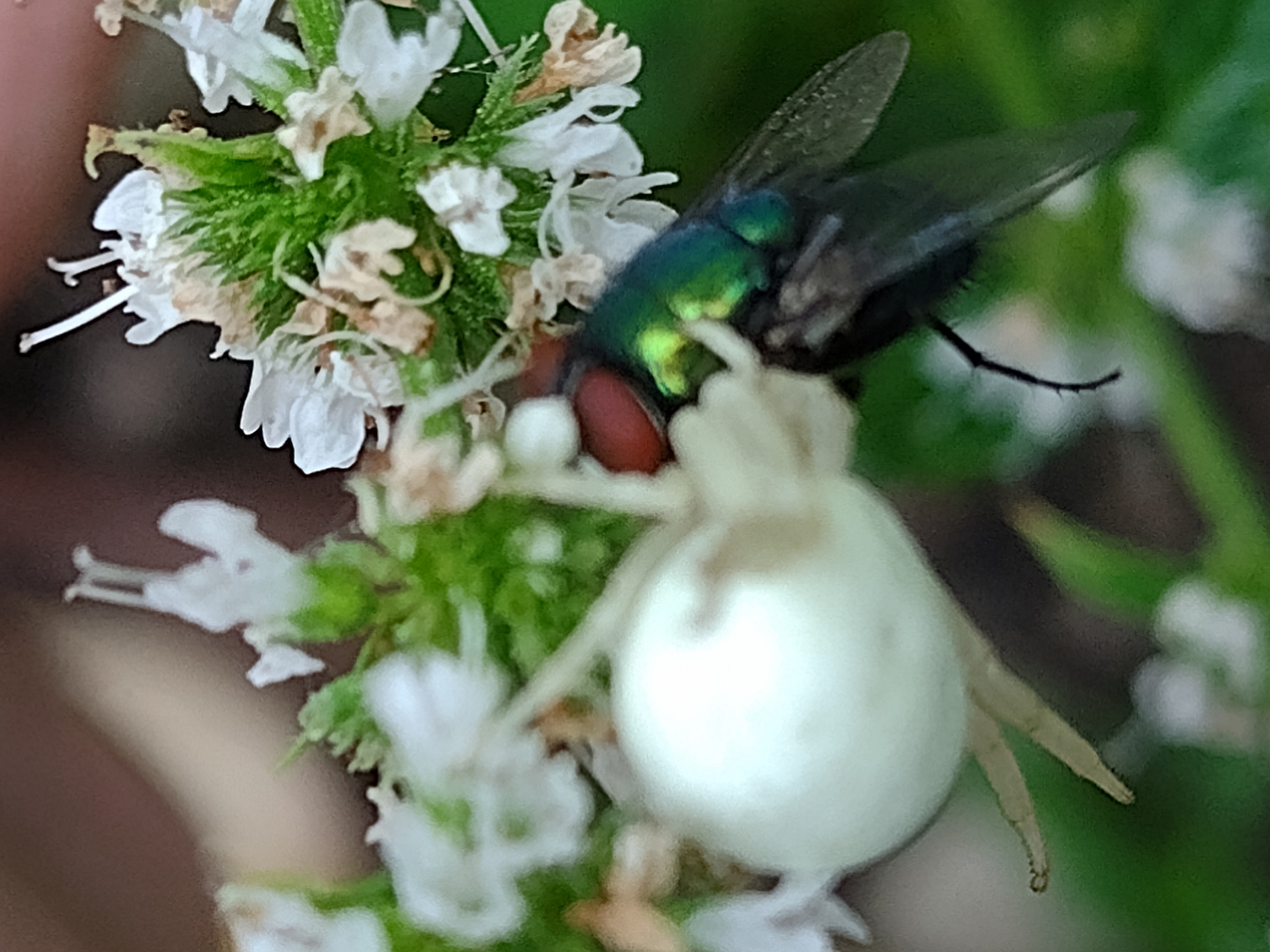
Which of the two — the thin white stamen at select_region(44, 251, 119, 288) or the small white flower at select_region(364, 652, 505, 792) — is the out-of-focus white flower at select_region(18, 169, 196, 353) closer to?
the thin white stamen at select_region(44, 251, 119, 288)

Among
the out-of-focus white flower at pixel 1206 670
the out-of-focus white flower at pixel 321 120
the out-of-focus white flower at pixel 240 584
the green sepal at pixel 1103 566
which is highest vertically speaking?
the out-of-focus white flower at pixel 321 120

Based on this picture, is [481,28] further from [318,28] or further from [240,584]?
[240,584]

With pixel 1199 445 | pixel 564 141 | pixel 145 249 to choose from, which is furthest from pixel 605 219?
pixel 1199 445

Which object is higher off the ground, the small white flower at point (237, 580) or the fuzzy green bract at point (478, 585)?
the small white flower at point (237, 580)

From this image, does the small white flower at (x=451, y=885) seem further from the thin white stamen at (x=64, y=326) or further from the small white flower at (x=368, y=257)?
the thin white stamen at (x=64, y=326)

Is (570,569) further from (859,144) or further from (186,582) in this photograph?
(859,144)

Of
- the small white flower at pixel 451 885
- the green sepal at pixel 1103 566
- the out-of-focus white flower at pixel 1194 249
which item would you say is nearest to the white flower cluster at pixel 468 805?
the small white flower at pixel 451 885

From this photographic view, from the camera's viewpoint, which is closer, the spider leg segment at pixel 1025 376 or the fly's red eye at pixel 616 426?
the fly's red eye at pixel 616 426
